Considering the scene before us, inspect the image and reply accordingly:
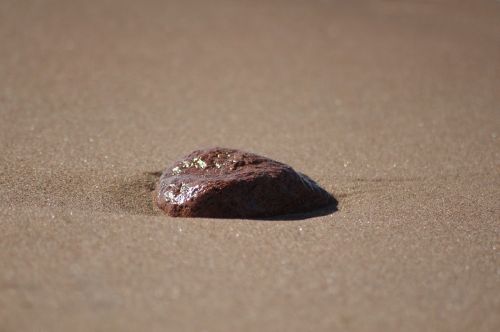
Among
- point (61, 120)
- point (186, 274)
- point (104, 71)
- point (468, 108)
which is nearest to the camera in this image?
point (186, 274)

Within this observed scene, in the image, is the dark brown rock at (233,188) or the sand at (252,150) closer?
the sand at (252,150)

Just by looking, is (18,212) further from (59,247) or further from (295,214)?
(295,214)

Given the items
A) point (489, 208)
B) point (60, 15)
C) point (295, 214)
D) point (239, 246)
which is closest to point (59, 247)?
point (239, 246)

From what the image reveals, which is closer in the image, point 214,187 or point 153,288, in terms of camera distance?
point 153,288

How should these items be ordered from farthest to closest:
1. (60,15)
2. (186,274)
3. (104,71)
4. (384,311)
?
(60,15) → (104,71) → (186,274) → (384,311)

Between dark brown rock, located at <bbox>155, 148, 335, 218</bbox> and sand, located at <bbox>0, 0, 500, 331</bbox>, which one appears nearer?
sand, located at <bbox>0, 0, 500, 331</bbox>
